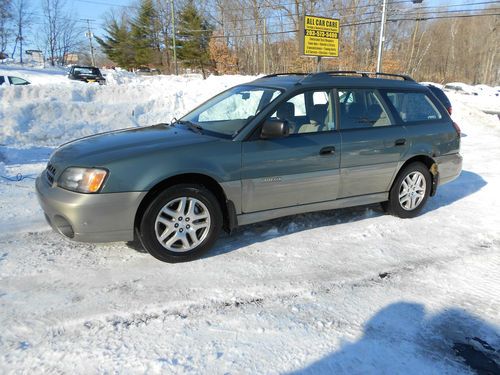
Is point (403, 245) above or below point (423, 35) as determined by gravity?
below

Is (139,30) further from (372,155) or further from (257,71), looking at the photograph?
(372,155)

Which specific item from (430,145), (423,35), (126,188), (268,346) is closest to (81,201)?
(126,188)

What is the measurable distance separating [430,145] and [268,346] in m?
3.67

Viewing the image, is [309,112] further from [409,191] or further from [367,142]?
[409,191]

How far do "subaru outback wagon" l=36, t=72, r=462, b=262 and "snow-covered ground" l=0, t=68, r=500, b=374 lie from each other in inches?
13.8

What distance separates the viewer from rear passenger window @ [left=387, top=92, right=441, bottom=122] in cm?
496

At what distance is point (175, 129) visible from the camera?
14.3 ft

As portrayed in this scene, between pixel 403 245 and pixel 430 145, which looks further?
pixel 430 145

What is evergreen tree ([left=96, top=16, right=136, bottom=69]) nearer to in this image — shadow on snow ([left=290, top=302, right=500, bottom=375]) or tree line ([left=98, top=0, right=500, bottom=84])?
tree line ([left=98, top=0, right=500, bottom=84])

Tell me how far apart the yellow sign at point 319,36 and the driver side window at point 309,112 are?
12700mm

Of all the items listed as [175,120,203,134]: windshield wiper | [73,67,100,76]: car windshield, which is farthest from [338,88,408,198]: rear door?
[73,67,100,76]: car windshield

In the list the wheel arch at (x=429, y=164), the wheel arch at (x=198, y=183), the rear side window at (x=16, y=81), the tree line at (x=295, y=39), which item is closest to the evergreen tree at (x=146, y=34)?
the tree line at (x=295, y=39)

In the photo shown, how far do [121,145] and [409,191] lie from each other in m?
3.49

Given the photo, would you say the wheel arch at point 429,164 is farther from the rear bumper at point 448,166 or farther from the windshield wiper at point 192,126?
the windshield wiper at point 192,126
